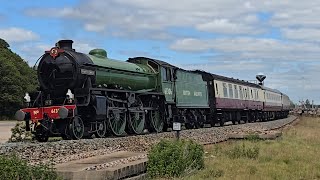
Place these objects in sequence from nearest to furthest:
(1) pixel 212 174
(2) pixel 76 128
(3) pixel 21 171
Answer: (3) pixel 21 171
(1) pixel 212 174
(2) pixel 76 128

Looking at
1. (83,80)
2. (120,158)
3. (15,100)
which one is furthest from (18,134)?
(15,100)

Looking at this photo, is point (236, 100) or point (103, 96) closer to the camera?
point (103, 96)

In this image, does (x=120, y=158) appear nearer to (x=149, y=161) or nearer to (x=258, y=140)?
(x=149, y=161)

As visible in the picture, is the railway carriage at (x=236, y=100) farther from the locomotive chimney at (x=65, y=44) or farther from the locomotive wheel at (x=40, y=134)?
the locomotive wheel at (x=40, y=134)

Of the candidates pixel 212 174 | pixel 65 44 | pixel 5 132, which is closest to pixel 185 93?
pixel 65 44

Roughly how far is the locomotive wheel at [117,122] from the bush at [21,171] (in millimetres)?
11454

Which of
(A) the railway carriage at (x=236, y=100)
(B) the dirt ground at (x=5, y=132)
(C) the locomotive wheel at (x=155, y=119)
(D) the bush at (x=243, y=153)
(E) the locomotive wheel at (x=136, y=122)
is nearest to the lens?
(D) the bush at (x=243, y=153)

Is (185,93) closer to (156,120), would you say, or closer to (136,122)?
(156,120)

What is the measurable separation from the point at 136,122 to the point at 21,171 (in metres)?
14.0

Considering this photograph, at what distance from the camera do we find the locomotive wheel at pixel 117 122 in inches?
755

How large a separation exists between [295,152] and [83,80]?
26.9 feet

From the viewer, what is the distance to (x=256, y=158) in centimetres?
1395

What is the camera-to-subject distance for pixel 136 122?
21.4 metres

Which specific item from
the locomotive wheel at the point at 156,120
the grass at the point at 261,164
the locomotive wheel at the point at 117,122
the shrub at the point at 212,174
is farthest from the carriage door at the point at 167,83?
the shrub at the point at 212,174
